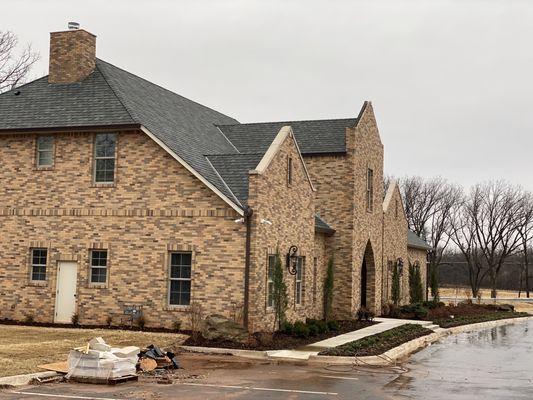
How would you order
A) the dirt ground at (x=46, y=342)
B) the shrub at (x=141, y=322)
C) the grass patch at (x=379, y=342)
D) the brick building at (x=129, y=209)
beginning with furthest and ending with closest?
the shrub at (x=141, y=322)
the brick building at (x=129, y=209)
the grass patch at (x=379, y=342)
the dirt ground at (x=46, y=342)

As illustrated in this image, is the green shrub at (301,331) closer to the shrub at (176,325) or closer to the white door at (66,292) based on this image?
the shrub at (176,325)

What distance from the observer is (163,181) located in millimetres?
21984

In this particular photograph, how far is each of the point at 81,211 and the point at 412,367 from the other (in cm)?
1155

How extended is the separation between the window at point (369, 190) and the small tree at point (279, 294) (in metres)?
10.4

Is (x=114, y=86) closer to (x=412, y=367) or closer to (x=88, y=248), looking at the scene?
(x=88, y=248)

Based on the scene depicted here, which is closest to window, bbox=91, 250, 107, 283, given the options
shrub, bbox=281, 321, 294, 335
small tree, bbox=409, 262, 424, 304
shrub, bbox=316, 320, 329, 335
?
shrub, bbox=281, 321, 294, 335

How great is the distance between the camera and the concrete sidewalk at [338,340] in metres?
18.1

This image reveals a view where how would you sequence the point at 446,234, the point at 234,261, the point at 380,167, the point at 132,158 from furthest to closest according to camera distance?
the point at 446,234 < the point at 380,167 < the point at 132,158 < the point at 234,261

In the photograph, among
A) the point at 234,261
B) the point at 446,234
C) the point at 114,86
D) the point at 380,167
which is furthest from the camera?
the point at 446,234

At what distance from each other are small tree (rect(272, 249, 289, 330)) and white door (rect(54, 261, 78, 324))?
6.51 m

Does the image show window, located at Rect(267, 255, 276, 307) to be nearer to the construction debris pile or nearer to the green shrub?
the green shrub

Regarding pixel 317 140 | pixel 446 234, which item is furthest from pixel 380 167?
pixel 446 234

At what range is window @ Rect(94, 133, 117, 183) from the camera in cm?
2270

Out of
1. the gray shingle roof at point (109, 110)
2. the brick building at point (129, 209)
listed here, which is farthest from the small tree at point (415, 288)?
the gray shingle roof at point (109, 110)
